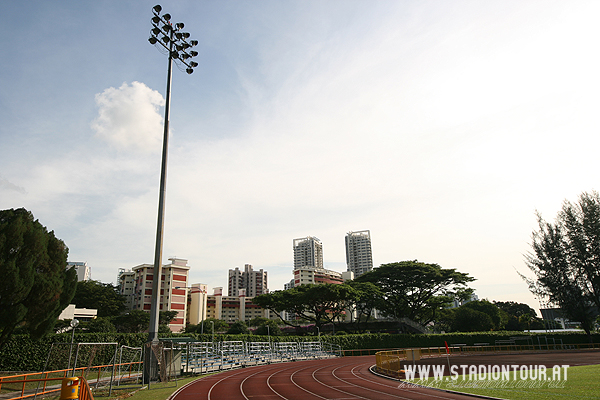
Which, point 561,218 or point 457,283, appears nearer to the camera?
point 561,218

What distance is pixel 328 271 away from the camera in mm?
148750

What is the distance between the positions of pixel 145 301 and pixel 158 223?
276 ft

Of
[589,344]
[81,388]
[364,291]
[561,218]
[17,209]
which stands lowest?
[589,344]

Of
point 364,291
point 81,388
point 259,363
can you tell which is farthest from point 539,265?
point 81,388

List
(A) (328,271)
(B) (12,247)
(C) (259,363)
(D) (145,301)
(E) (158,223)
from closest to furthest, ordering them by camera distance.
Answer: (E) (158,223) < (B) (12,247) < (C) (259,363) < (D) (145,301) < (A) (328,271)

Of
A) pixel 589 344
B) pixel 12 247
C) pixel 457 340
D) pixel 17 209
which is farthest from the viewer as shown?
pixel 457 340

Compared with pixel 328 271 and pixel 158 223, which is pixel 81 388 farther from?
pixel 328 271

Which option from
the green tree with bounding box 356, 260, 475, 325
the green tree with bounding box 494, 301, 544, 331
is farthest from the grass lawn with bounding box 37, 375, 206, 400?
the green tree with bounding box 494, 301, 544, 331

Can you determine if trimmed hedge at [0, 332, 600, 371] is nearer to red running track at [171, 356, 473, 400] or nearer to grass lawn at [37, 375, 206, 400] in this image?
grass lawn at [37, 375, 206, 400]

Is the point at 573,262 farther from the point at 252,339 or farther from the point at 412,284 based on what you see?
the point at 252,339

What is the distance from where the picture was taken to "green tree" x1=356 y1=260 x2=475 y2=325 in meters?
61.2

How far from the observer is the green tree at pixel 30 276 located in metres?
19.0

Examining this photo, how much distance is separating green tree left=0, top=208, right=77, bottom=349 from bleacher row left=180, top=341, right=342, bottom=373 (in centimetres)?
807

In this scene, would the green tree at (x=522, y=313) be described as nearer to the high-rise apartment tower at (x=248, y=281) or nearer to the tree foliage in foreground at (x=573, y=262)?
the tree foliage in foreground at (x=573, y=262)
